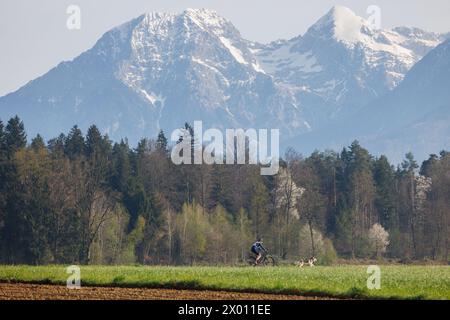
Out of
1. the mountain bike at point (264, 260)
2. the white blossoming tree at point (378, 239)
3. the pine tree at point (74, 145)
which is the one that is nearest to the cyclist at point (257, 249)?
the mountain bike at point (264, 260)

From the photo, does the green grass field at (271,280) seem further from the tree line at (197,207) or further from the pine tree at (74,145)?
the pine tree at (74,145)

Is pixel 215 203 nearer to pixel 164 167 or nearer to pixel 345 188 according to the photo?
pixel 164 167

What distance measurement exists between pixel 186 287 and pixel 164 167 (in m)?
95.0

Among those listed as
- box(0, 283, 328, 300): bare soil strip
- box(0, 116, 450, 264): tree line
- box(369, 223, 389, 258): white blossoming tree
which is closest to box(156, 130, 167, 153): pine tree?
box(0, 116, 450, 264): tree line

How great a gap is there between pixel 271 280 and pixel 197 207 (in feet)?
244

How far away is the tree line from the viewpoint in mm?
101250

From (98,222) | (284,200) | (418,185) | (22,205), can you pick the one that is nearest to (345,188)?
(418,185)

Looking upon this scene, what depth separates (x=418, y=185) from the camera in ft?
474

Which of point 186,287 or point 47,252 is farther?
point 47,252

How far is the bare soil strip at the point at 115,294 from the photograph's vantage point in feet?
125

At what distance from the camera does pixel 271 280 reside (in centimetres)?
4400

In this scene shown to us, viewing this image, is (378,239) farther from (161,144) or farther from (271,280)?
(271,280)

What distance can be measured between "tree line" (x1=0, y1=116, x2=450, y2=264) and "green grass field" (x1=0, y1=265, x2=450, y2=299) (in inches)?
1960
